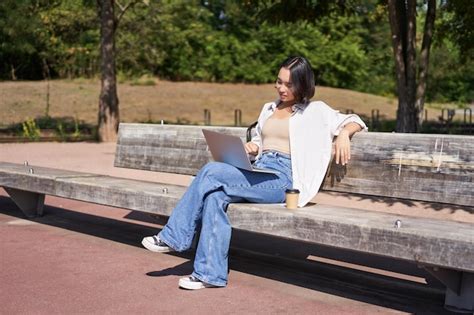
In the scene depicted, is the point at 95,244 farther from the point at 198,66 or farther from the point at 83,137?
the point at 198,66

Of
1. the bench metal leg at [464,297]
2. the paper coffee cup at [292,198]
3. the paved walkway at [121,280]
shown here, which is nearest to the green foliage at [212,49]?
the paved walkway at [121,280]

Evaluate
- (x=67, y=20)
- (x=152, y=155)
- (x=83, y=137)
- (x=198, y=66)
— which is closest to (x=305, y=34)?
(x=198, y=66)

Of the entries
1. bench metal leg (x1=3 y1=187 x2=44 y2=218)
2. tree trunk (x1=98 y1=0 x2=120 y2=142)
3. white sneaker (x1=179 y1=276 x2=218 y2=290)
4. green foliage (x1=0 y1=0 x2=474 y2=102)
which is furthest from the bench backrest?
green foliage (x1=0 y1=0 x2=474 y2=102)

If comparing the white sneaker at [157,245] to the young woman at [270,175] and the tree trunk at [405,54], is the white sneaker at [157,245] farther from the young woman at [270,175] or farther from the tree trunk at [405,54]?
the tree trunk at [405,54]

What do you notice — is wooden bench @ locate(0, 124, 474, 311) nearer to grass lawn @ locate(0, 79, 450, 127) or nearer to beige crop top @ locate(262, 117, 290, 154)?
beige crop top @ locate(262, 117, 290, 154)

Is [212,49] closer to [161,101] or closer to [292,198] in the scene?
[161,101]

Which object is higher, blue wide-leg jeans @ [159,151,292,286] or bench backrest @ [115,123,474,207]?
bench backrest @ [115,123,474,207]

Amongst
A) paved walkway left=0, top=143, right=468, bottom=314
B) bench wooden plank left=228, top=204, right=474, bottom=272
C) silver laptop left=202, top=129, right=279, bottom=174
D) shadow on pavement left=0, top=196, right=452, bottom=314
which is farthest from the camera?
silver laptop left=202, top=129, right=279, bottom=174

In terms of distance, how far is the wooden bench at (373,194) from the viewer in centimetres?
404

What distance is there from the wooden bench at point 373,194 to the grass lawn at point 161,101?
16656 millimetres

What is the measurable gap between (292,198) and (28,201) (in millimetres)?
3571

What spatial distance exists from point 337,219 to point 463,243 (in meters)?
0.81

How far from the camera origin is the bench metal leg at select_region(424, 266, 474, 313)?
169 inches

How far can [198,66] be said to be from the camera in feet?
129
